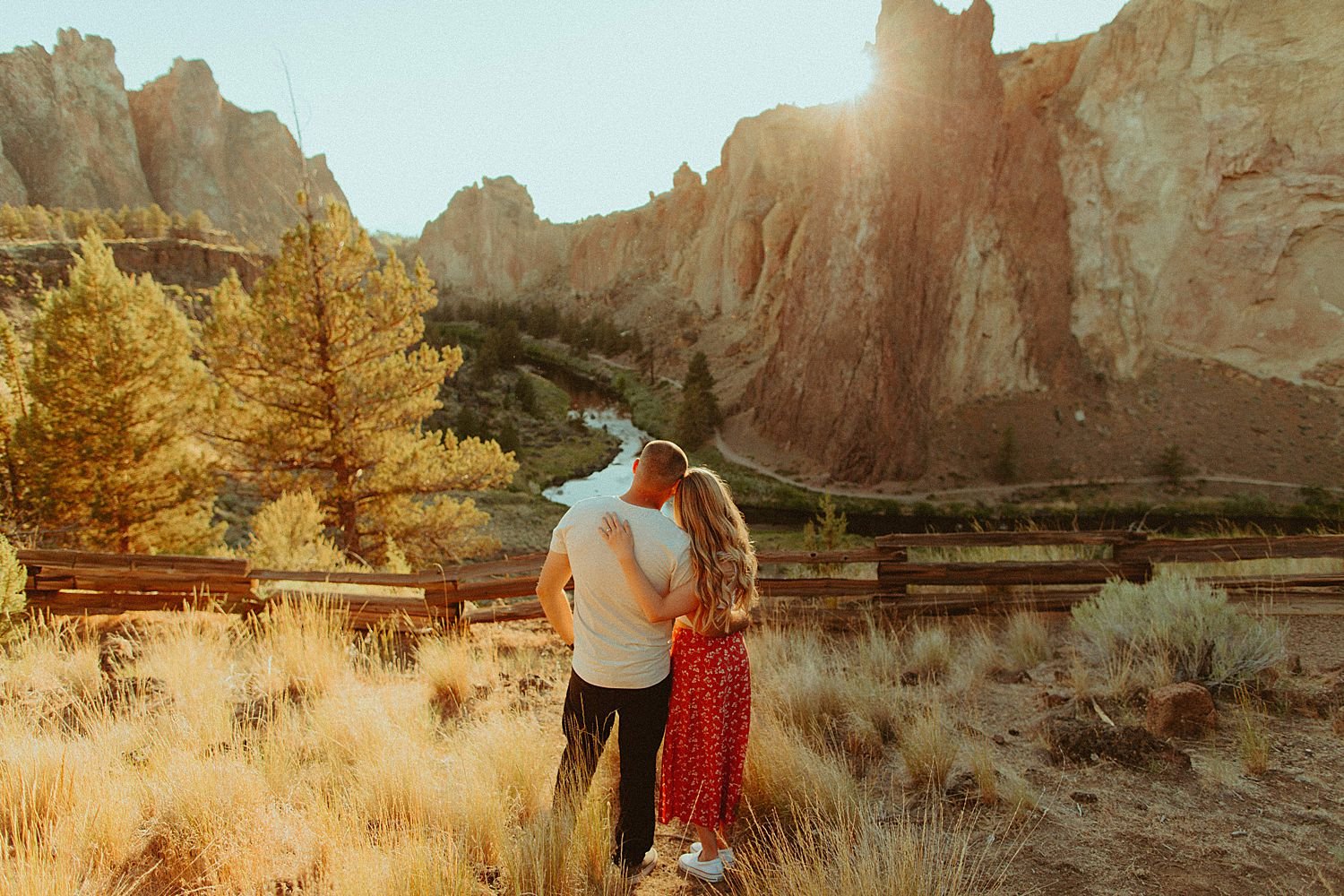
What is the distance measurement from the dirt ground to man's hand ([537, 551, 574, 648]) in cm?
109

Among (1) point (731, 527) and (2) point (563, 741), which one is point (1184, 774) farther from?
(2) point (563, 741)

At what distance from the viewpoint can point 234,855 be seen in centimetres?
257

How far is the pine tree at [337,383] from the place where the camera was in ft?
40.8

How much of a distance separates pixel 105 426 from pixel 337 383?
3.95m

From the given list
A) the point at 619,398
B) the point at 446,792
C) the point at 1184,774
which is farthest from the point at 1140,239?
the point at 446,792

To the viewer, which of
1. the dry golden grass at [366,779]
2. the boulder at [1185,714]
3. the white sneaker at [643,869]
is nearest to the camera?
the dry golden grass at [366,779]

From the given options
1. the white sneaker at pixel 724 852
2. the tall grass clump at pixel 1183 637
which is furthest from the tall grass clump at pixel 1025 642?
the white sneaker at pixel 724 852

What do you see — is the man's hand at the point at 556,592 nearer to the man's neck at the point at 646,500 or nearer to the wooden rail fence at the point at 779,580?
the man's neck at the point at 646,500

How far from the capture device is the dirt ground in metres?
2.79

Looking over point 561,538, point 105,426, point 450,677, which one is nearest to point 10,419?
point 105,426

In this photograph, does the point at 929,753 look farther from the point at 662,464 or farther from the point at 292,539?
the point at 292,539

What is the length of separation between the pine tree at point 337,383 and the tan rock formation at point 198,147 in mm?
98636

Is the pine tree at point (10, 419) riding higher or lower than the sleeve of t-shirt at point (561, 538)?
higher

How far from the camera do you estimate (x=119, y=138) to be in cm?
9294
